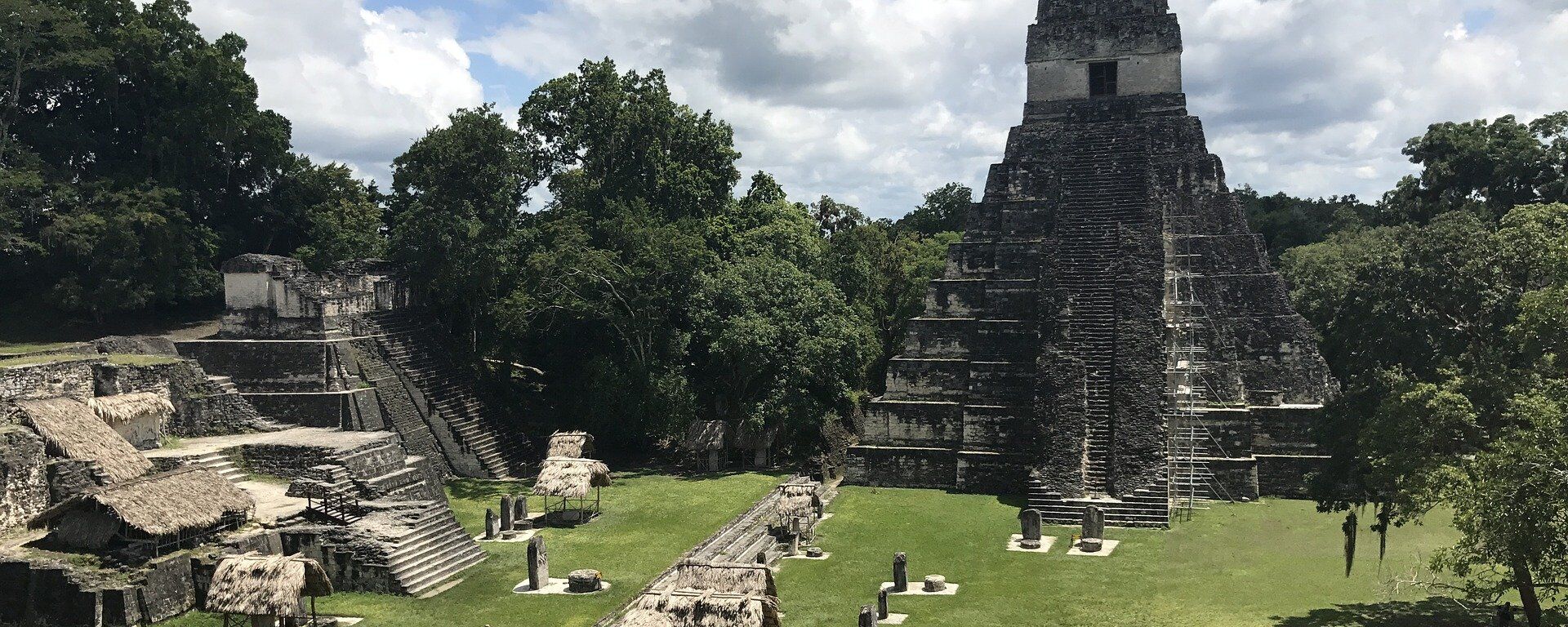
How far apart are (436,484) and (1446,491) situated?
1860 cm

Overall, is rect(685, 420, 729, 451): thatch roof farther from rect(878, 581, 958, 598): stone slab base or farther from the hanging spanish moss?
the hanging spanish moss

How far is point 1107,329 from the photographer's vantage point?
2695 cm

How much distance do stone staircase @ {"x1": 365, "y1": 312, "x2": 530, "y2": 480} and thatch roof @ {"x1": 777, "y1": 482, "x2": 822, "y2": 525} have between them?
29.2 feet

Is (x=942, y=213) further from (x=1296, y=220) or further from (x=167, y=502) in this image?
(x=167, y=502)

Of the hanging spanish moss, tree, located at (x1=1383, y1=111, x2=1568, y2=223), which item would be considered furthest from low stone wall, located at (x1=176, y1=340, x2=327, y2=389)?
tree, located at (x1=1383, y1=111, x2=1568, y2=223)

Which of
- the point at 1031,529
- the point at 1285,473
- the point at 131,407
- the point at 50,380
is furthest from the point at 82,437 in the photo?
the point at 1285,473

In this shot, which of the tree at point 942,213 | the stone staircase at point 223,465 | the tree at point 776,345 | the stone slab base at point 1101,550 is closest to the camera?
the stone slab base at point 1101,550

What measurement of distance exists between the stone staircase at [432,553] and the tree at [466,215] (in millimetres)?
10215

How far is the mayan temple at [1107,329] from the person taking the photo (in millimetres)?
25250

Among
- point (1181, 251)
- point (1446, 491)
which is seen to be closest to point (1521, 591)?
point (1446, 491)

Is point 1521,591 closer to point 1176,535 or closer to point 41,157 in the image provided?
point 1176,535

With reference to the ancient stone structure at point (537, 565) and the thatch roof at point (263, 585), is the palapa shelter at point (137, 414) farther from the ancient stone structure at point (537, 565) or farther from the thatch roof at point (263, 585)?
the ancient stone structure at point (537, 565)

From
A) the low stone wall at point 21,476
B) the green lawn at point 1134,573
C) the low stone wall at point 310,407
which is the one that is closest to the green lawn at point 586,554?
the green lawn at point 1134,573

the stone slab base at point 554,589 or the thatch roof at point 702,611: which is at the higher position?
the thatch roof at point 702,611
